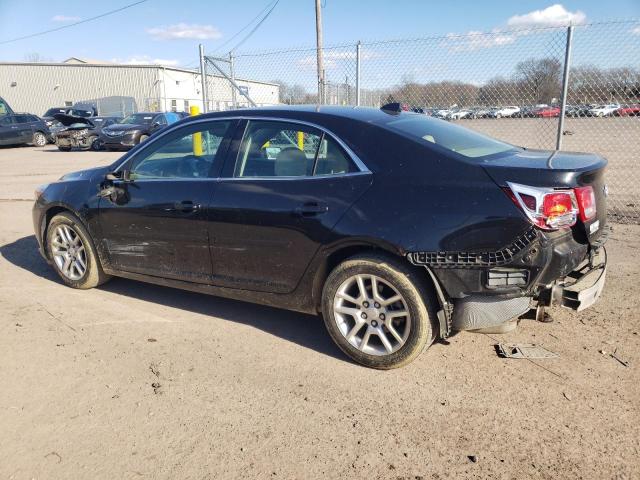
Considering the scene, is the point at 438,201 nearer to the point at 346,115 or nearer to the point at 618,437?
the point at 346,115

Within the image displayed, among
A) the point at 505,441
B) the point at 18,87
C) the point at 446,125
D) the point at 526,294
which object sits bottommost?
the point at 505,441

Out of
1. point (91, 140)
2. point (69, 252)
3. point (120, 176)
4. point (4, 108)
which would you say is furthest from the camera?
point (4, 108)

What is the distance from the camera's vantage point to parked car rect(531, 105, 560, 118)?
7.48m

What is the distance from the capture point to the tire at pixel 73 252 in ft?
15.6

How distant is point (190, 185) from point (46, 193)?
1.94 m

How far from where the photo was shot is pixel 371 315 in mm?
3357

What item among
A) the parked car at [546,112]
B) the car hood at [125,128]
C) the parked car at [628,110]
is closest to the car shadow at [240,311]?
the parked car at [546,112]

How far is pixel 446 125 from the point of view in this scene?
4.05 m

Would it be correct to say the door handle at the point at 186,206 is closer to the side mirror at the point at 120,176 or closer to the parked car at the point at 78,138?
the side mirror at the point at 120,176

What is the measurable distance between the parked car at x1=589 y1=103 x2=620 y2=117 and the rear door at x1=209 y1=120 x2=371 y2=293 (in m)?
6.09

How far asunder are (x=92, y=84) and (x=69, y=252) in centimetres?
5000

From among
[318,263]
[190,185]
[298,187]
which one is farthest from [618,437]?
Result: [190,185]

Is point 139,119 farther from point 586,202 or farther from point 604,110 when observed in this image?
point 586,202

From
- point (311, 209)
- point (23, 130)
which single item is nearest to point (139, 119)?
point (23, 130)
